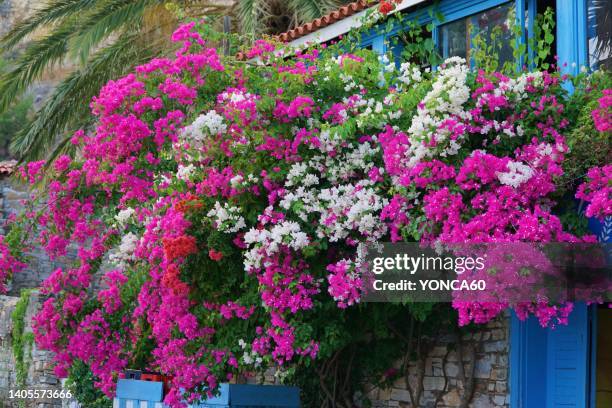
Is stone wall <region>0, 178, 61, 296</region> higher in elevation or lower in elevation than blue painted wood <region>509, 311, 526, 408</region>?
higher

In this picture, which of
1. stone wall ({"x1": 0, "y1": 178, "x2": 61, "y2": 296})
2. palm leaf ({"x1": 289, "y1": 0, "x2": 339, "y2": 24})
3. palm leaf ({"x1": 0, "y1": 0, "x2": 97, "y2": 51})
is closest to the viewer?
palm leaf ({"x1": 289, "y1": 0, "x2": 339, "y2": 24})

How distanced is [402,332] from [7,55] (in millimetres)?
32314

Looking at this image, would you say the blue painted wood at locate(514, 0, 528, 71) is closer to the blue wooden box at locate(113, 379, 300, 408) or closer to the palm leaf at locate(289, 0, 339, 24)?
the blue wooden box at locate(113, 379, 300, 408)

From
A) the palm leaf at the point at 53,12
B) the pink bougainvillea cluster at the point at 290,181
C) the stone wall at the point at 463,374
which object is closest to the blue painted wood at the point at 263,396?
the pink bougainvillea cluster at the point at 290,181

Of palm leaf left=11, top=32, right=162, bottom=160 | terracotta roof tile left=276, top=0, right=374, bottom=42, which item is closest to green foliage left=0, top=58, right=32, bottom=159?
palm leaf left=11, top=32, right=162, bottom=160

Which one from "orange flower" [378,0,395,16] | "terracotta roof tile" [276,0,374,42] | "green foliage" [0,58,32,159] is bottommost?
"orange flower" [378,0,395,16]

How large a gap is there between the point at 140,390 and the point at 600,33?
5.98m

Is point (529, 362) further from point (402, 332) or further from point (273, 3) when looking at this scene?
point (273, 3)

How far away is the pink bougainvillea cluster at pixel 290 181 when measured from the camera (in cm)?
817

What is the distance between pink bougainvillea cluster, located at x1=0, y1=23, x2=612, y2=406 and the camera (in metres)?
8.17

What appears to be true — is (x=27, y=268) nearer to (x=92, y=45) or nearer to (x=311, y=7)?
(x=92, y=45)

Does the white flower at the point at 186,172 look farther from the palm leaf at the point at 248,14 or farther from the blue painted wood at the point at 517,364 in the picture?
the palm leaf at the point at 248,14

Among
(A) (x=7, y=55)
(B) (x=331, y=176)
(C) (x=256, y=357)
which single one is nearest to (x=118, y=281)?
(C) (x=256, y=357)

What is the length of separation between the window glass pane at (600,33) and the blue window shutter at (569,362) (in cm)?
214
